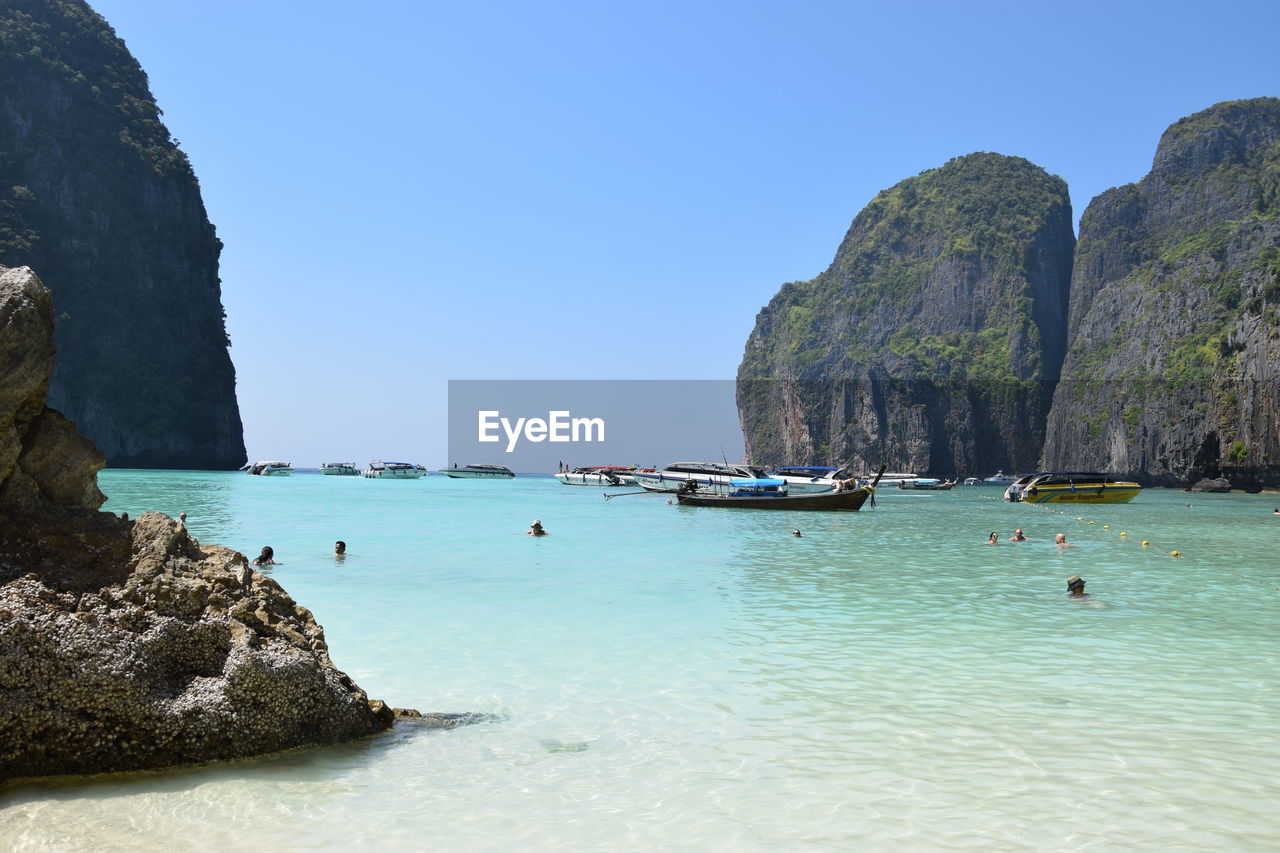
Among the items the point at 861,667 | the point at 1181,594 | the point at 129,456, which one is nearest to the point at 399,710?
the point at 861,667

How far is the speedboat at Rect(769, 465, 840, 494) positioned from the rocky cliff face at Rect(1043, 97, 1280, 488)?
38036 millimetres

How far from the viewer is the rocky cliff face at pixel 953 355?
525ft

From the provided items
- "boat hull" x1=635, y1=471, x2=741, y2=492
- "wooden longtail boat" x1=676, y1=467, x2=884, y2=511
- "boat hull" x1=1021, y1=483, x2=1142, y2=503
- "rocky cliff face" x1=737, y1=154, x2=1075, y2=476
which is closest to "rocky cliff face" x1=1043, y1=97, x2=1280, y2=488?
"rocky cliff face" x1=737, y1=154, x2=1075, y2=476

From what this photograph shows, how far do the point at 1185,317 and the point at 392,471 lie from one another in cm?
10368

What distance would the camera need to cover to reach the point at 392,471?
11538 cm

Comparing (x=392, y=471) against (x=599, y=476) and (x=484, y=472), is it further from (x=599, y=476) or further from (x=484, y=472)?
(x=599, y=476)

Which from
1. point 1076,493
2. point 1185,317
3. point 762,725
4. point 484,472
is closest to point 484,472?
point 484,472

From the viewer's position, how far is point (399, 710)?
7414 millimetres

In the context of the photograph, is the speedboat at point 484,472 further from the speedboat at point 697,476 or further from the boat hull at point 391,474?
the speedboat at point 697,476

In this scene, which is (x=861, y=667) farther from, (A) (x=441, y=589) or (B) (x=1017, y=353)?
(B) (x=1017, y=353)

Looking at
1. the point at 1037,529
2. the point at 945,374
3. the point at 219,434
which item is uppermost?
the point at 945,374

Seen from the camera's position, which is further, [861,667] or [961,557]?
[961,557]

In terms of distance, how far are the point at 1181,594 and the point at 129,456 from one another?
113 meters

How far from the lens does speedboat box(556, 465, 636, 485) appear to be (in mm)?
88194
